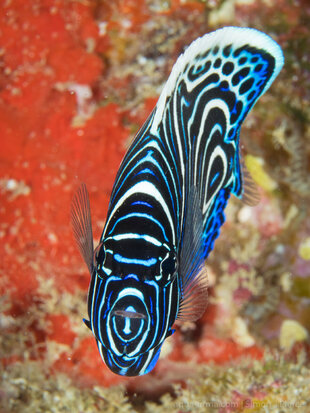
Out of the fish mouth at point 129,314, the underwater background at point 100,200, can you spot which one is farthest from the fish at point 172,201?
the underwater background at point 100,200

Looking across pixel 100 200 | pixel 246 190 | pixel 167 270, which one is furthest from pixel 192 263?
pixel 100 200

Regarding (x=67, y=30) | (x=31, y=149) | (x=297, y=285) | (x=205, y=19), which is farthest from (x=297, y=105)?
(x=31, y=149)

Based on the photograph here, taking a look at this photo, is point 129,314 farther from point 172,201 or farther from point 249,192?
point 249,192

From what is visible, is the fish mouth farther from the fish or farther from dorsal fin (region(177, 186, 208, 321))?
dorsal fin (region(177, 186, 208, 321))

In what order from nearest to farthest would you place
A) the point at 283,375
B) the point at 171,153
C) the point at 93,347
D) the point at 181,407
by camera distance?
the point at 171,153
the point at 283,375
the point at 181,407
the point at 93,347

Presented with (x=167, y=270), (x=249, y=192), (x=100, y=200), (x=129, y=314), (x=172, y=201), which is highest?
(x=100, y=200)

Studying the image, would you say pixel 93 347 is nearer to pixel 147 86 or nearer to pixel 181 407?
pixel 181 407
